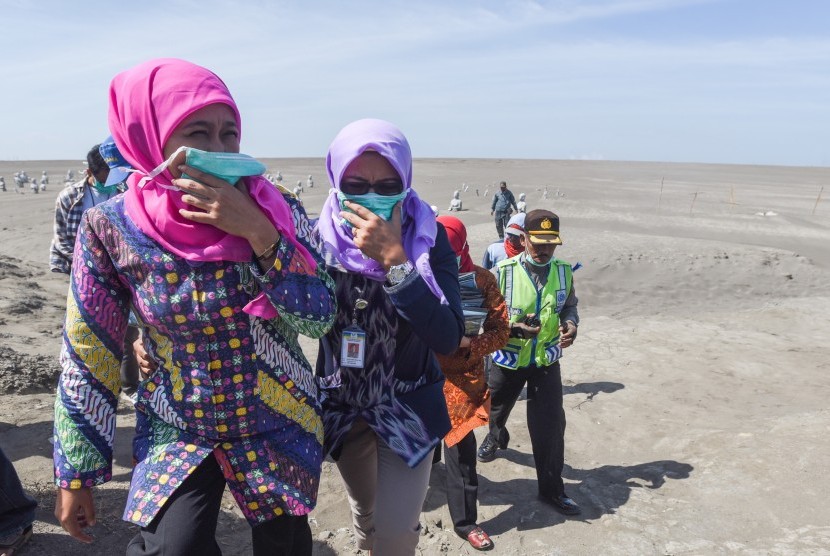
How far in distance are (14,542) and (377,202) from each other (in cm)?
260

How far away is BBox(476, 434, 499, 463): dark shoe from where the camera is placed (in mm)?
5383

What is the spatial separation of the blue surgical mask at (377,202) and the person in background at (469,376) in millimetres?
1277

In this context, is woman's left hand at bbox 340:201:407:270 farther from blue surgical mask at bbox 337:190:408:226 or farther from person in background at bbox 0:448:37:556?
person in background at bbox 0:448:37:556

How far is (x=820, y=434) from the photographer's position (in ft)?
18.8

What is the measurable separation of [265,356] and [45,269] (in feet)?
42.3

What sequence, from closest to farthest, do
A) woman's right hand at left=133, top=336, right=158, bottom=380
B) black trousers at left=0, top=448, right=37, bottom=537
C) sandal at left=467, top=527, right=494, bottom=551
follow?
1. woman's right hand at left=133, top=336, right=158, bottom=380
2. black trousers at left=0, top=448, right=37, bottom=537
3. sandal at left=467, top=527, right=494, bottom=551

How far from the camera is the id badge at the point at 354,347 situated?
2430 mm

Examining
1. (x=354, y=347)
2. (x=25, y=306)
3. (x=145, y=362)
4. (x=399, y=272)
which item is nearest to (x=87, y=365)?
(x=145, y=362)

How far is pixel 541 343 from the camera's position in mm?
4523

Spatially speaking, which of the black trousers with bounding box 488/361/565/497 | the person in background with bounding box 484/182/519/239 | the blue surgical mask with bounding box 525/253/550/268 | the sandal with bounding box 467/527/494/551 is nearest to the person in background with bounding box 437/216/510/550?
the sandal with bounding box 467/527/494/551

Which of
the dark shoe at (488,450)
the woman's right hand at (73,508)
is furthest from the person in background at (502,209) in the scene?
the woman's right hand at (73,508)

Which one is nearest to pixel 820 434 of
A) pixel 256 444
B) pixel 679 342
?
pixel 679 342

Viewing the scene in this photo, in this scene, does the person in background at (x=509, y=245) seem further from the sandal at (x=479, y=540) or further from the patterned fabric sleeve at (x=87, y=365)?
the patterned fabric sleeve at (x=87, y=365)

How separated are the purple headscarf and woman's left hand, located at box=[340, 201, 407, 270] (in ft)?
0.41
